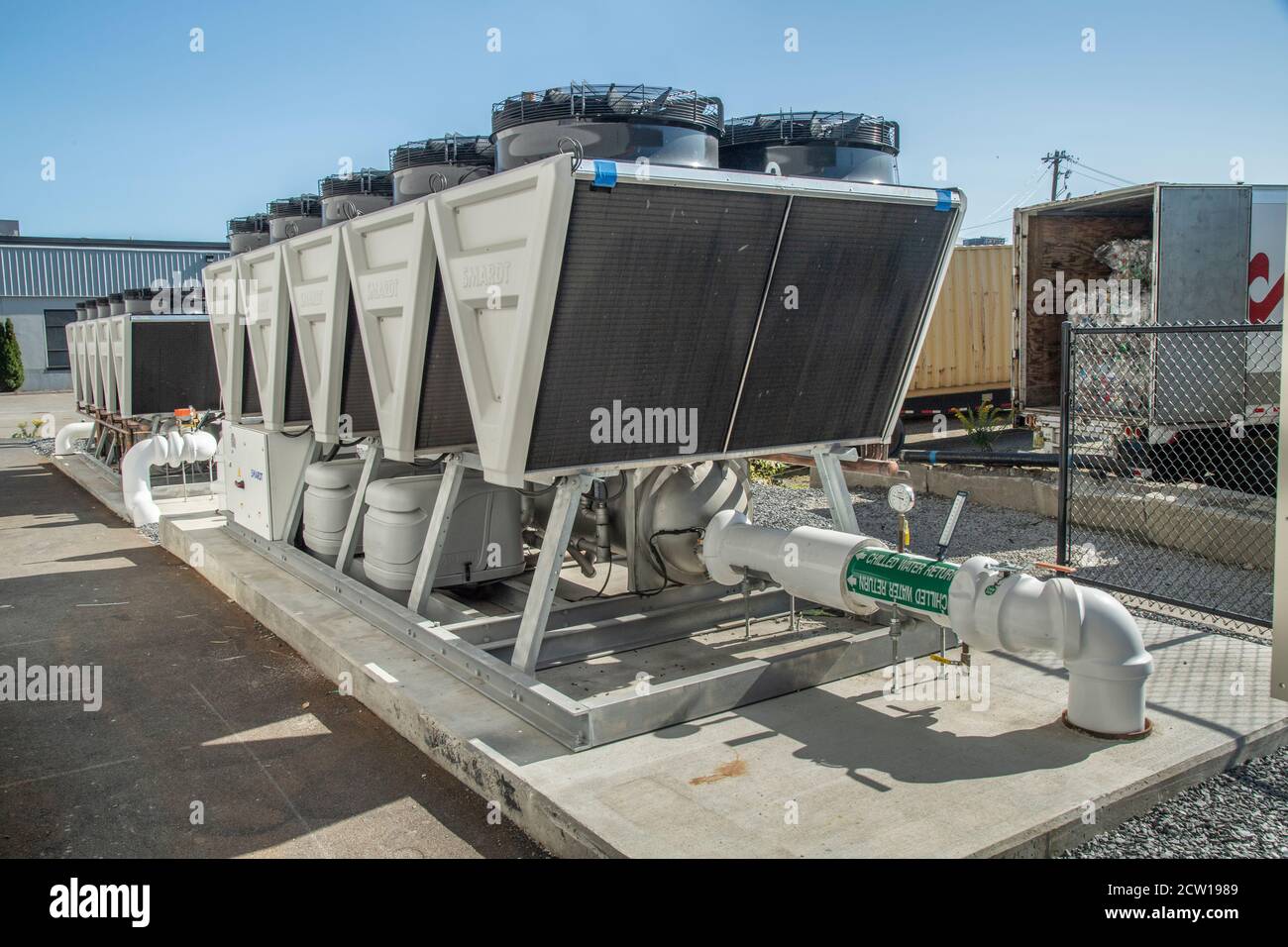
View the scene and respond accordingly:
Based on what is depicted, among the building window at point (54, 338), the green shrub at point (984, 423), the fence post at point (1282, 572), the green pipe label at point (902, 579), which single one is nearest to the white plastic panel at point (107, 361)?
the green shrub at point (984, 423)

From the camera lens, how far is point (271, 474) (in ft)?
25.1

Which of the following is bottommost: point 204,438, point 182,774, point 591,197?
point 182,774

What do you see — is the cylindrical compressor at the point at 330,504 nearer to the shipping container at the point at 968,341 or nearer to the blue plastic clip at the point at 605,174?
the blue plastic clip at the point at 605,174

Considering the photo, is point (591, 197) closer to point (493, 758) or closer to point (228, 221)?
point (493, 758)

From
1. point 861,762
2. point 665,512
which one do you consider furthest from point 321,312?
point 861,762

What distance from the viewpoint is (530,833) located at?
3779 millimetres

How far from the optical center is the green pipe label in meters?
4.27

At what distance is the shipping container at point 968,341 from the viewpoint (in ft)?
53.7

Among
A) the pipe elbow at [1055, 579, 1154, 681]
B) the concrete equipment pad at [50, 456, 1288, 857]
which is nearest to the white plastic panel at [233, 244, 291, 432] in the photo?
the concrete equipment pad at [50, 456, 1288, 857]

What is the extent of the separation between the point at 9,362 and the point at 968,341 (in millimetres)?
32916

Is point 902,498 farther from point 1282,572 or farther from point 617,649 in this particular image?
point 617,649

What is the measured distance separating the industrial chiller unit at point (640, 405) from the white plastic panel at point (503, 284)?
13 millimetres
